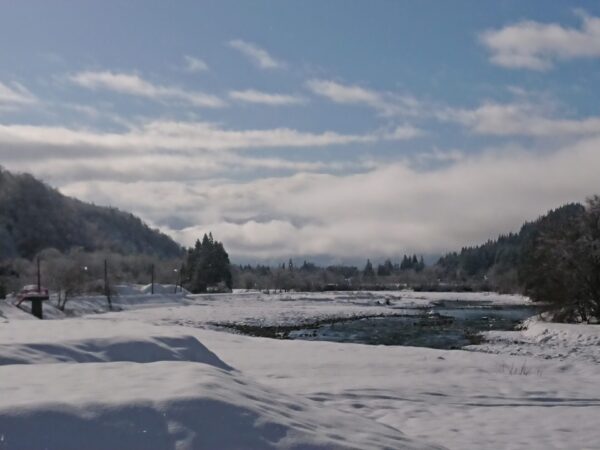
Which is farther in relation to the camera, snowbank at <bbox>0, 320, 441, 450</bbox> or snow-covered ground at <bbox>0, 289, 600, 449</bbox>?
snow-covered ground at <bbox>0, 289, 600, 449</bbox>

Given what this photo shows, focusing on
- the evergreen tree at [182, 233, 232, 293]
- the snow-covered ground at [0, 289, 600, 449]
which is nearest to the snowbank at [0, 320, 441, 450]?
the snow-covered ground at [0, 289, 600, 449]

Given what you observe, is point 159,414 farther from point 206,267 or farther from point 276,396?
point 206,267

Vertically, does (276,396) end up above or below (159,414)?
below

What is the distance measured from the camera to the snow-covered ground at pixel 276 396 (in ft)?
21.6

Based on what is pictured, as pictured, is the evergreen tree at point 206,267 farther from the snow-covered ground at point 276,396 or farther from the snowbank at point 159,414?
the snowbank at point 159,414

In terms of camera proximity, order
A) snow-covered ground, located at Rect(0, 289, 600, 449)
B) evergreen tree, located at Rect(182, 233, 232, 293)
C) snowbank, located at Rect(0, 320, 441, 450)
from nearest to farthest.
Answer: snowbank, located at Rect(0, 320, 441, 450) < snow-covered ground, located at Rect(0, 289, 600, 449) < evergreen tree, located at Rect(182, 233, 232, 293)

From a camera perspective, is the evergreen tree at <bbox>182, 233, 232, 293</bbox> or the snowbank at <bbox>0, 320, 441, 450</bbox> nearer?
the snowbank at <bbox>0, 320, 441, 450</bbox>

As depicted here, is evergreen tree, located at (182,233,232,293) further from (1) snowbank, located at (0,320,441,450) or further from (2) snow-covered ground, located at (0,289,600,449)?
(1) snowbank, located at (0,320,441,450)

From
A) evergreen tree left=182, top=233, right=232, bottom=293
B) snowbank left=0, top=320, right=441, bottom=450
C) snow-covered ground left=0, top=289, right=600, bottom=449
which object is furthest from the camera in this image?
evergreen tree left=182, top=233, right=232, bottom=293

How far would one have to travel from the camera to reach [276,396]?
9.28 meters

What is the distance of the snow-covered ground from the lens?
6.59 metres

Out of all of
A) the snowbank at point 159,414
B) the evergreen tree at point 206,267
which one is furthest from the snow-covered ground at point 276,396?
the evergreen tree at point 206,267

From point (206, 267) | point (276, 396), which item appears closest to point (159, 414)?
point (276, 396)

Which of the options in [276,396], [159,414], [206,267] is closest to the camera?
[159,414]
